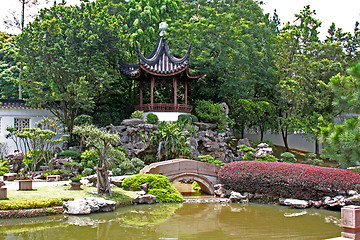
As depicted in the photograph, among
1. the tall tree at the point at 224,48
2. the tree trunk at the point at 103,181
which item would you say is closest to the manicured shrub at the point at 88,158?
the tree trunk at the point at 103,181

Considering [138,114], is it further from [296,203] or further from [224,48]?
[296,203]

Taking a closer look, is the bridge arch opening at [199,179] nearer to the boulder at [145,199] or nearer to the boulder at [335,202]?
the boulder at [145,199]

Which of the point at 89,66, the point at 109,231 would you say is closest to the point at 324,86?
the point at 89,66

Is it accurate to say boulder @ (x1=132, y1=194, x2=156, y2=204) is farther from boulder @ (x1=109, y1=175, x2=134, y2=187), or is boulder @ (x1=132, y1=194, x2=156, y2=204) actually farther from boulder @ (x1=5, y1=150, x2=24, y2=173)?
boulder @ (x1=5, y1=150, x2=24, y2=173)

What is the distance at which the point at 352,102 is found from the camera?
431 inches

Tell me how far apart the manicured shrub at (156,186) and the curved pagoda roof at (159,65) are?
8.33m

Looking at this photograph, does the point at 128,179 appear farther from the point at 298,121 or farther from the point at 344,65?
the point at 344,65

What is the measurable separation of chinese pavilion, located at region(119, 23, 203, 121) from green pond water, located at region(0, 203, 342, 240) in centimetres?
997

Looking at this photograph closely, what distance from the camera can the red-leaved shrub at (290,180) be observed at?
48.0ft

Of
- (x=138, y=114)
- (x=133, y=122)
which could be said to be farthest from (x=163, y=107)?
(x=133, y=122)

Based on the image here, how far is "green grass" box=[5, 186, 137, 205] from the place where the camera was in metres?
13.4

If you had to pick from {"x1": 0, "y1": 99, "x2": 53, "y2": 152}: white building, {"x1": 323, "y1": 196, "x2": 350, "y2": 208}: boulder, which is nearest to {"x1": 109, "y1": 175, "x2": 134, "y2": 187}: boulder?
{"x1": 323, "y1": 196, "x2": 350, "y2": 208}: boulder

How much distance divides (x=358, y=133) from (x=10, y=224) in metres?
10.7

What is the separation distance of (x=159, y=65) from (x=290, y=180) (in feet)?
38.3
